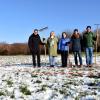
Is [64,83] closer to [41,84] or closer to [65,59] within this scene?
[41,84]

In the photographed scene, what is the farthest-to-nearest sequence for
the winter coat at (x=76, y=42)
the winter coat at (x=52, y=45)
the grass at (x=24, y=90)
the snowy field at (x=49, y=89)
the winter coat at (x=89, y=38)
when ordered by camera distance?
the winter coat at (x=52, y=45)
the winter coat at (x=76, y=42)
the winter coat at (x=89, y=38)
the grass at (x=24, y=90)
the snowy field at (x=49, y=89)

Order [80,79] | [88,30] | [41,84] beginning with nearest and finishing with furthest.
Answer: [41,84], [80,79], [88,30]

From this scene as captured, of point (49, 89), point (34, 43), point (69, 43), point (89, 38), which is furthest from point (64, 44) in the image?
point (49, 89)

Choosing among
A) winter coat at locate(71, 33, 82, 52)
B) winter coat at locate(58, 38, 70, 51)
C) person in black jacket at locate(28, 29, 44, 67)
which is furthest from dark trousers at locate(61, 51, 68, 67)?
person in black jacket at locate(28, 29, 44, 67)

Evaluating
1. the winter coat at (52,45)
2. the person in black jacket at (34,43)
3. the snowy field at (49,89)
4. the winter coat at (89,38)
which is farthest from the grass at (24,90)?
the winter coat at (52,45)

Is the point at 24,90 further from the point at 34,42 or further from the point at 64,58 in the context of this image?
the point at 34,42

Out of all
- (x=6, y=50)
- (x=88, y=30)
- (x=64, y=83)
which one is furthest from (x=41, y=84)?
(x=6, y=50)

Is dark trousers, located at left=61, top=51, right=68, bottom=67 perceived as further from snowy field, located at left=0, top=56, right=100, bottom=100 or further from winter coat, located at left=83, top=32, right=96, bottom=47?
snowy field, located at left=0, top=56, right=100, bottom=100

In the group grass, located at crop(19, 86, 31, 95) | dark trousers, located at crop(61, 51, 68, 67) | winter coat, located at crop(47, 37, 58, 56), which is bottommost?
grass, located at crop(19, 86, 31, 95)

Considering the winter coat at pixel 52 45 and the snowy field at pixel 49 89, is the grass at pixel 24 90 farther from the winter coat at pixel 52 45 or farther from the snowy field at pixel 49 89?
the winter coat at pixel 52 45

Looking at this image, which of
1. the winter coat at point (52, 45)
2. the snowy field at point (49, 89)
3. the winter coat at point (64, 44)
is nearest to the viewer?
the snowy field at point (49, 89)

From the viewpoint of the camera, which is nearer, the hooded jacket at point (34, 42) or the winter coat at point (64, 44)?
the winter coat at point (64, 44)

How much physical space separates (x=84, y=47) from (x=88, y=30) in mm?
888

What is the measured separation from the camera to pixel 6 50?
5219cm
